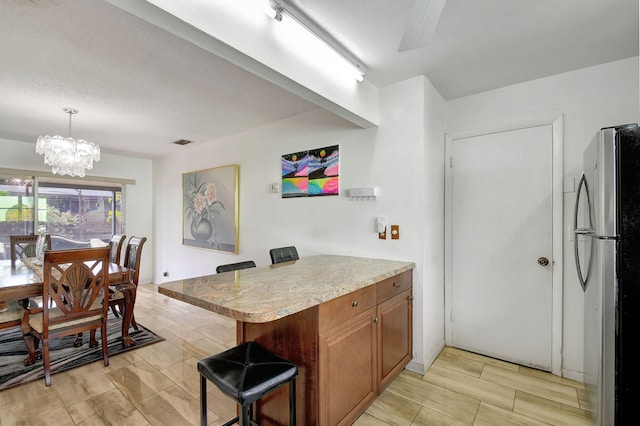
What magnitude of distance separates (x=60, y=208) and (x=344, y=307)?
216 inches

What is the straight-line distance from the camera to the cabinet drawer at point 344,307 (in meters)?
1.49

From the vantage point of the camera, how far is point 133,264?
3404 millimetres

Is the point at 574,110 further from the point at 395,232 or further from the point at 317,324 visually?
the point at 317,324

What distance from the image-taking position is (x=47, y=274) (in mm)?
2270

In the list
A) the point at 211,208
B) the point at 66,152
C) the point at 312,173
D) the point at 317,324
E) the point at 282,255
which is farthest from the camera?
the point at 211,208

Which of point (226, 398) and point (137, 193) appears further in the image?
point (137, 193)

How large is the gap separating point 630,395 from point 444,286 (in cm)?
155

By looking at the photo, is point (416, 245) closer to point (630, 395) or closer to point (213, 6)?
point (630, 395)

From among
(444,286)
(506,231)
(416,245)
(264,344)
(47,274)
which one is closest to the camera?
(264,344)

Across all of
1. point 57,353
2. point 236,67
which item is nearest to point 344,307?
point 236,67

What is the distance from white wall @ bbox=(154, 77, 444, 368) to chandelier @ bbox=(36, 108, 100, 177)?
1.65 meters

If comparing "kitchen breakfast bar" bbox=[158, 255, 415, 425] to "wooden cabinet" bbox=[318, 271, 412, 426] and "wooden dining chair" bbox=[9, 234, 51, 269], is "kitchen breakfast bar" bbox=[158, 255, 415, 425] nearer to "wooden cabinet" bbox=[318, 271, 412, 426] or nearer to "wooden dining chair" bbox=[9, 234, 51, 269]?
"wooden cabinet" bbox=[318, 271, 412, 426]

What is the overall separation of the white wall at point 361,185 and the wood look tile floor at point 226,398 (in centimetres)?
34

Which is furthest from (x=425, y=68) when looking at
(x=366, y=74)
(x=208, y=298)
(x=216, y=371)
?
(x=216, y=371)
